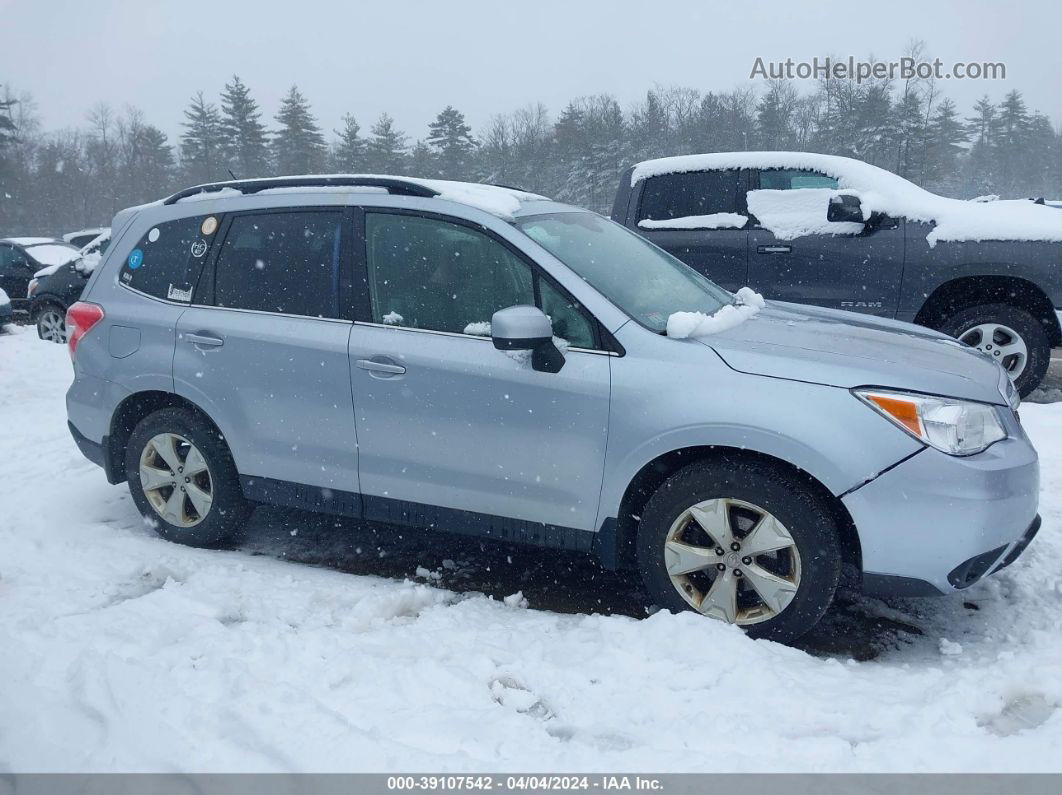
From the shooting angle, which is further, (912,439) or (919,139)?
(919,139)

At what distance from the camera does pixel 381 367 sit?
367cm

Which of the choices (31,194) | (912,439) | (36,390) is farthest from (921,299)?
(31,194)

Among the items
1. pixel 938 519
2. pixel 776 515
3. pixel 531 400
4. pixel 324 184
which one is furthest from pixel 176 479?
pixel 938 519

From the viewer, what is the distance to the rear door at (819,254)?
6.68 metres

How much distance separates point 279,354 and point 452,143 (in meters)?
42.1

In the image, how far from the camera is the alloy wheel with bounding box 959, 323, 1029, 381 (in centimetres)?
646

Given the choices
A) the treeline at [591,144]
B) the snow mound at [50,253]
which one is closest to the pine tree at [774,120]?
the treeline at [591,144]

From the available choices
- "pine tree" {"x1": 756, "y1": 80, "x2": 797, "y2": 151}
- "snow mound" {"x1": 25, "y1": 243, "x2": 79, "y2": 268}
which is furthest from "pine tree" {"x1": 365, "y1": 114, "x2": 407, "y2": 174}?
"snow mound" {"x1": 25, "y1": 243, "x2": 79, "y2": 268}

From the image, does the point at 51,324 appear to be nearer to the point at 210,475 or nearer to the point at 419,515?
the point at 210,475

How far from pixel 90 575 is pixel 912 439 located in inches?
144

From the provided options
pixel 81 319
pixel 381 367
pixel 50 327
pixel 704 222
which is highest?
pixel 704 222

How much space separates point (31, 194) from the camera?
202 feet

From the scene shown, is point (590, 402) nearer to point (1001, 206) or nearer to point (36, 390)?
point (1001, 206)

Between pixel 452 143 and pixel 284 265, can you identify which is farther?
pixel 452 143
